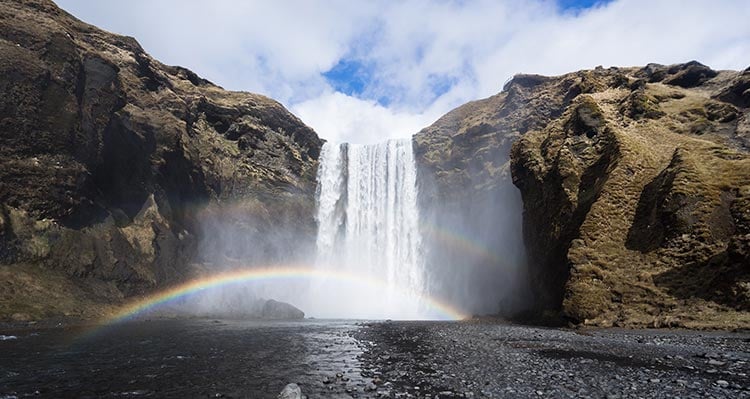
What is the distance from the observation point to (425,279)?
61.7 m

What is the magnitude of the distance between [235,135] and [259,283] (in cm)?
2451

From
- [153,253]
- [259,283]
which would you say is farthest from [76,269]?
[259,283]

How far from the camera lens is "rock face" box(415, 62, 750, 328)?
22.7 m

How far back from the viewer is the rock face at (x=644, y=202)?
892 inches

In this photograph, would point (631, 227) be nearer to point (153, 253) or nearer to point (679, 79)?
point (679, 79)

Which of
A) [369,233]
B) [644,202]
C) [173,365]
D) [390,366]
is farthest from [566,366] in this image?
[369,233]

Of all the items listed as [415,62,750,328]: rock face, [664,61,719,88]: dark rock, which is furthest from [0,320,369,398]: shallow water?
[664,61,719,88]: dark rock

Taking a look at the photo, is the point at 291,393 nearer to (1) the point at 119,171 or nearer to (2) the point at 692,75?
(1) the point at 119,171

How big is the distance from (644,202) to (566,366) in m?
21.4

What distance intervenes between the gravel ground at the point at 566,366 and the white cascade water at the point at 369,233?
133 ft

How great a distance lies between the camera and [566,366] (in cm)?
1219

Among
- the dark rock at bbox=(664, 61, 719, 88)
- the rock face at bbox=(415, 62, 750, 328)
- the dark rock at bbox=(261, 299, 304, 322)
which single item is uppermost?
the dark rock at bbox=(664, 61, 719, 88)

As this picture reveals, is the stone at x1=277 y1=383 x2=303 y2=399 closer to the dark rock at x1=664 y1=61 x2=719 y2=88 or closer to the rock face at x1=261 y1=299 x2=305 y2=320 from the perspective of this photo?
the rock face at x1=261 y1=299 x2=305 y2=320

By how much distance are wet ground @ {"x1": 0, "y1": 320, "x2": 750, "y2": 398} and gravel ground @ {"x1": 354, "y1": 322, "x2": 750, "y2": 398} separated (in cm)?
3
